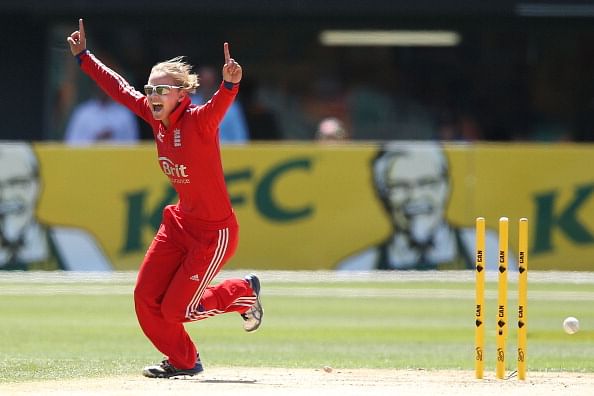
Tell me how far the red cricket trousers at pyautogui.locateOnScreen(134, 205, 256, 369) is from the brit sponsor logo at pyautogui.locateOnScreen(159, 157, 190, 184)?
247mm

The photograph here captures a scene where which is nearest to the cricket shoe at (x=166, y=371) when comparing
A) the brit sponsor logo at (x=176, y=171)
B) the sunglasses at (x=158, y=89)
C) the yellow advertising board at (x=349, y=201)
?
the brit sponsor logo at (x=176, y=171)

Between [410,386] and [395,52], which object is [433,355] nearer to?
[410,386]

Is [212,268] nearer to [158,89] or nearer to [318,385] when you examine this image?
[318,385]

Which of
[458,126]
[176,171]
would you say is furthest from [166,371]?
[458,126]

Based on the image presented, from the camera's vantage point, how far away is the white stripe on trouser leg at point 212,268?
8.31 m

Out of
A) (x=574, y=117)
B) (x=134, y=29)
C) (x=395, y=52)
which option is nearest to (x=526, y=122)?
(x=574, y=117)

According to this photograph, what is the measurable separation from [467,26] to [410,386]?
13881 mm

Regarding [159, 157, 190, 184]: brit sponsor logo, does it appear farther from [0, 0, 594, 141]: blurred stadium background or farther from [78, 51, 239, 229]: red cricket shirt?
[0, 0, 594, 141]: blurred stadium background

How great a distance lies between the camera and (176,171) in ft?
27.1

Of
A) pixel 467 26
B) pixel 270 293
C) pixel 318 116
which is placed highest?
pixel 467 26

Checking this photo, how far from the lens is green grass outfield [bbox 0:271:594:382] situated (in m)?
9.91

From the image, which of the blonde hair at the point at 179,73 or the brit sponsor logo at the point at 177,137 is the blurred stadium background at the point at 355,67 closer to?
the blonde hair at the point at 179,73

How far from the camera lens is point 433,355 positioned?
34.4ft

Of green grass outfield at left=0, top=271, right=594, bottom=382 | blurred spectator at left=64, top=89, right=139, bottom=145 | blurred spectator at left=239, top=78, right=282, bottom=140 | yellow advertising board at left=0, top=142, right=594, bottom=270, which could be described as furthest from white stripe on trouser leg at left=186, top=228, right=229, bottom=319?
blurred spectator at left=239, top=78, right=282, bottom=140
